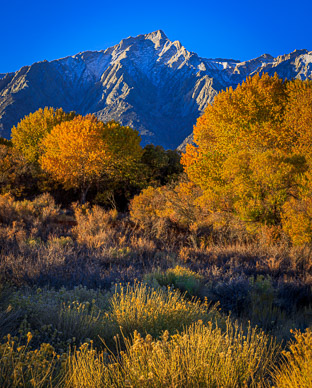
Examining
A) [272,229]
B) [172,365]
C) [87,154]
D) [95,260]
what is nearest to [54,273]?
[95,260]

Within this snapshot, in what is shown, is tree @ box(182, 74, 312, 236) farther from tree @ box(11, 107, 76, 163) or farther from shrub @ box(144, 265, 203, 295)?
tree @ box(11, 107, 76, 163)

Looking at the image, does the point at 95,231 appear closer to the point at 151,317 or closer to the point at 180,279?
the point at 180,279

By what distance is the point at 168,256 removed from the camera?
8766mm

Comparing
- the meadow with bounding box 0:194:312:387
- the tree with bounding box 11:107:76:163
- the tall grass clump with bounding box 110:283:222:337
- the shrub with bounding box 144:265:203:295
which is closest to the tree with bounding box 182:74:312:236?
the meadow with bounding box 0:194:312:387

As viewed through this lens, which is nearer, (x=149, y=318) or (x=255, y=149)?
(x=149, y=318)

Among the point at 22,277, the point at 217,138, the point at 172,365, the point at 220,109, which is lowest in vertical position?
the point at 22,277

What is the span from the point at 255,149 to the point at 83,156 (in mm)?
15002

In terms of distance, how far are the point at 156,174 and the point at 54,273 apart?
20707 mm

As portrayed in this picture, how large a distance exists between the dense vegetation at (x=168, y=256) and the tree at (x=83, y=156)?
135 millimetres

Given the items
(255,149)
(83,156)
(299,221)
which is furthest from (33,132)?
(299,221)

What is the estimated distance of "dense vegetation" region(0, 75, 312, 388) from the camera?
2.41 m

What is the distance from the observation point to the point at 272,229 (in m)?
11.7

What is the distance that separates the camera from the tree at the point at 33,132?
2770 centimetres

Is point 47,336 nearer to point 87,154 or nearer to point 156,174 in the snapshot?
point 87,154
